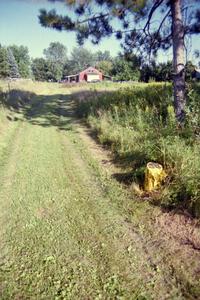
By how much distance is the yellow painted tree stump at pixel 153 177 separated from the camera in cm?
494

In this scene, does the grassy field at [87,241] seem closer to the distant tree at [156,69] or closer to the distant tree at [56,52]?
the distant tree at [156,69]

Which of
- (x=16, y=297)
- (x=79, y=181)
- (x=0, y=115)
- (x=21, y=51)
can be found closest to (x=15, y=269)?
(x=16, y=297)

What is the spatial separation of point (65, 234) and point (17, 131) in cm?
704

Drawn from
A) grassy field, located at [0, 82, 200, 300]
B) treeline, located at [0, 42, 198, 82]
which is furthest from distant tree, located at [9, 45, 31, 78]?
grassy field, located at [0, 82, 200, 300]

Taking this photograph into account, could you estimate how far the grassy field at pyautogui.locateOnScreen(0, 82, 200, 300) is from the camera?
3.10m

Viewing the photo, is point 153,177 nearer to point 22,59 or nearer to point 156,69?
point 156,69

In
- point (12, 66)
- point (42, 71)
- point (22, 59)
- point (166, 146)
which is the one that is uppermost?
point (22, 59)

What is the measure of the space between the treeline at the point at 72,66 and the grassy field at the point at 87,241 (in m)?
4.62

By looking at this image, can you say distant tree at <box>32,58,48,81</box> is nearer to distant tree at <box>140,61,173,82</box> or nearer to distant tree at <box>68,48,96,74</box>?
distant tree at <box>68,48,96,74</box>

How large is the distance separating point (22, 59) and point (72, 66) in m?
21.6

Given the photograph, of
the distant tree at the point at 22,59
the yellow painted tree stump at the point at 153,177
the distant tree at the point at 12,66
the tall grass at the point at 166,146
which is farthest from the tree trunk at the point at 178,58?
the distant tree at the point at 22,59

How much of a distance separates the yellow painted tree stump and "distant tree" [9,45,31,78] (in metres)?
79.2

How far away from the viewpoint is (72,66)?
347ft

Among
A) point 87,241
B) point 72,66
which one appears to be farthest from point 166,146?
point 72,66
